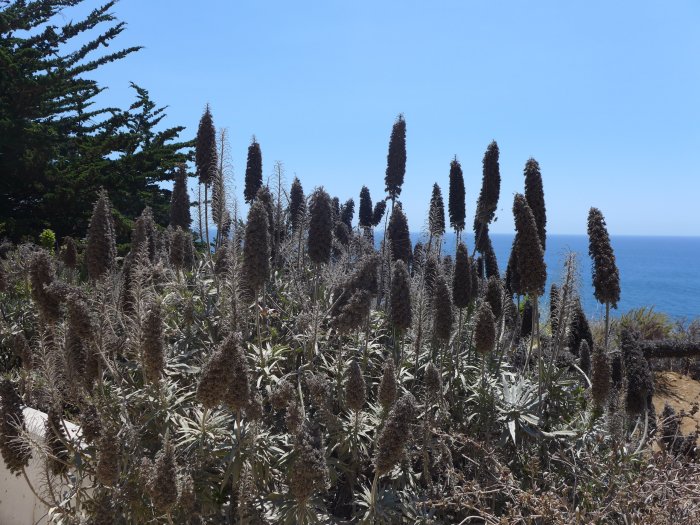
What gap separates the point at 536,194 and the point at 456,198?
5.62ft

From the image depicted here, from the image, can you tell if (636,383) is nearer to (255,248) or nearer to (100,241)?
(255,248)

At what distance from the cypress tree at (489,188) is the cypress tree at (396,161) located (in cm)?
102

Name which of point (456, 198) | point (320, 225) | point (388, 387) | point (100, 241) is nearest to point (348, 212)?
point (456, 198)

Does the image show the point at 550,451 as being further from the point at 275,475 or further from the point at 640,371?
the point at 275,475

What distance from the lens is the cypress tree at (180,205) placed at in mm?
6973

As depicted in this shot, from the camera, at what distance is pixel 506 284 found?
6148 millimetres

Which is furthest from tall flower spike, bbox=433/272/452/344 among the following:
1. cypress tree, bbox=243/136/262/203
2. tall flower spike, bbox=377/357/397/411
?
cypress tree, bbox=243/136/262/203

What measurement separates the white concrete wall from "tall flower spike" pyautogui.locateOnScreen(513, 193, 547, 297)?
3.46 meters

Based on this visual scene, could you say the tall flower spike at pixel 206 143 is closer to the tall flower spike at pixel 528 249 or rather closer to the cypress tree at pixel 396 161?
the cypress tree at pixel 396 161

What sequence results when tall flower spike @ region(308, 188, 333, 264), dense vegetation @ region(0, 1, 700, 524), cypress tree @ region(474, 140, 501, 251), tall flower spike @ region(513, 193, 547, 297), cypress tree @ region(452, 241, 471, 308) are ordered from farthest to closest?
1. cypress tree @ region(474, 140, 501, 251)
2. tall flower spike @ region(308, 188, 333, 264)
3. cypress tree @ region(452, 241, 471, 308)
4. tall flower spike @ region(513, 193, 547, 297)
5. dense vegetation @ region(0, 1, 700, 524)

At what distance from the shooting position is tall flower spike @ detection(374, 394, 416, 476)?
2.97 metres

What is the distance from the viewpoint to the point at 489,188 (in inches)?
231

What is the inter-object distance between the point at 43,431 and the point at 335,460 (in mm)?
2269

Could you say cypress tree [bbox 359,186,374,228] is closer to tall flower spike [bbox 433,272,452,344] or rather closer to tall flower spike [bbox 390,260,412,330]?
tall flower spike [bbox 390,260,412,330]
